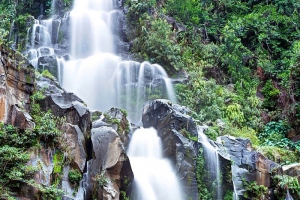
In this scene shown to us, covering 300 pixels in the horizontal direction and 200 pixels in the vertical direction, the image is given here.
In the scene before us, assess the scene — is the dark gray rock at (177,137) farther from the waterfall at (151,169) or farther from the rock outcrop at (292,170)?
the rock outcrop at (292,170)

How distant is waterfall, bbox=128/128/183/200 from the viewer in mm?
11422

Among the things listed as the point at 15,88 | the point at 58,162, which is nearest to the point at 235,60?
the point at 15,88

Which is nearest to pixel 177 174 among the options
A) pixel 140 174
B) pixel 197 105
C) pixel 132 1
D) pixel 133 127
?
pixel 140 174

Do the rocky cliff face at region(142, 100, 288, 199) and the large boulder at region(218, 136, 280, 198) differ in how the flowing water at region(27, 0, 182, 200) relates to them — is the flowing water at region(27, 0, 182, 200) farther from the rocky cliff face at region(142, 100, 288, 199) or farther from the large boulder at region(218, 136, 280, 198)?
Result: the large boulder at region(218, 136, 280, 198)

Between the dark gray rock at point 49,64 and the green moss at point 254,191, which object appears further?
the dark gray rock at point 49,64

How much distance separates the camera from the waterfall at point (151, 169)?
11.4 metres

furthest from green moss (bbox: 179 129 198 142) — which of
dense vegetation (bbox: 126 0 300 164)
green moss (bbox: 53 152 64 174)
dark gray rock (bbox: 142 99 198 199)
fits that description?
green moss (bbox: 53 152 64 174)

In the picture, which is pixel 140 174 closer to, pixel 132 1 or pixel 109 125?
pixel 109 125

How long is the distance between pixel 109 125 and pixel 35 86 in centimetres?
288

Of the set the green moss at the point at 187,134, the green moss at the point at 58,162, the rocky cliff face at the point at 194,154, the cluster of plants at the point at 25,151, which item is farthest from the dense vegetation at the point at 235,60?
the cluster of plants at the point at 25,151

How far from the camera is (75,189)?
9.66m

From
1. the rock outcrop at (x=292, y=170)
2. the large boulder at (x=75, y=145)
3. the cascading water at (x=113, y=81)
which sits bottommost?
the rock outcrop at (x=292, y=170)

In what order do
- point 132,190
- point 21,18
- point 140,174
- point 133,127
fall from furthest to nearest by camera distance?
point 21,18, point 133,127, point 140,174, point 132,190

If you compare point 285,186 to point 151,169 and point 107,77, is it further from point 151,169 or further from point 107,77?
point 107,77
